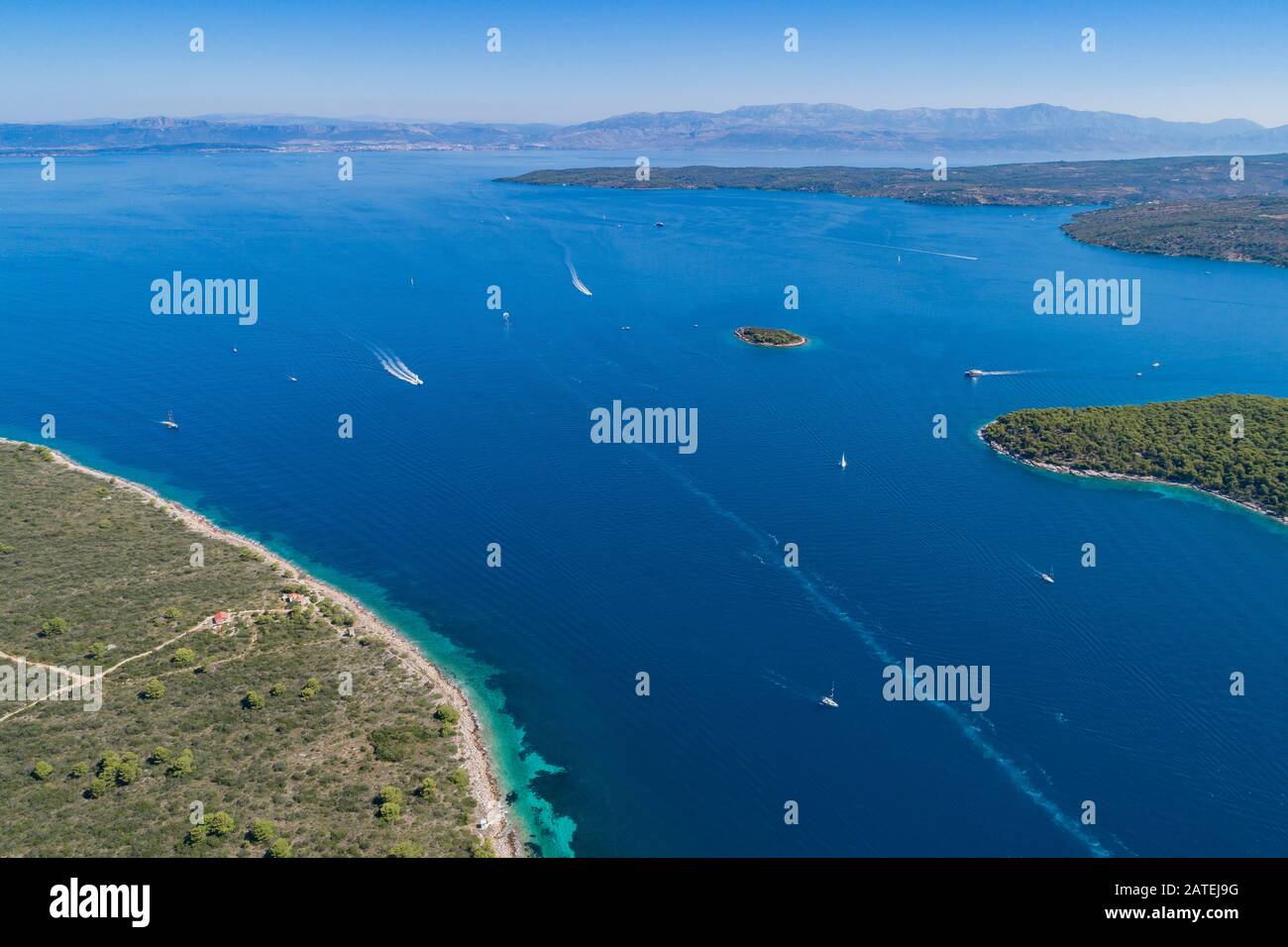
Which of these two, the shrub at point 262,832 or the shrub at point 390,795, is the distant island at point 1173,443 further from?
the shrub at point 262,832

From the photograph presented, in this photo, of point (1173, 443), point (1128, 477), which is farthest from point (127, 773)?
point (1173, 443)

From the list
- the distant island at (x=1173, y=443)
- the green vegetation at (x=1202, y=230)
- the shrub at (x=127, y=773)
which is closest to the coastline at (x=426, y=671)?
the shrub at (x=127, y=773)

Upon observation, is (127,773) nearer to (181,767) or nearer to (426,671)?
(181,767)

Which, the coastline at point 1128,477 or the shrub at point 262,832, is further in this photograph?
the coastline at point 1128,477

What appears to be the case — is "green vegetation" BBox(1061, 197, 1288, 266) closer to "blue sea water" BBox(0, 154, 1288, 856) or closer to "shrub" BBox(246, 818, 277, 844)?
"blue sea water" BBox(0, 154, 1288, 856)

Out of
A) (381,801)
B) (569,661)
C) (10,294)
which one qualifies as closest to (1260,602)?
(569,661)

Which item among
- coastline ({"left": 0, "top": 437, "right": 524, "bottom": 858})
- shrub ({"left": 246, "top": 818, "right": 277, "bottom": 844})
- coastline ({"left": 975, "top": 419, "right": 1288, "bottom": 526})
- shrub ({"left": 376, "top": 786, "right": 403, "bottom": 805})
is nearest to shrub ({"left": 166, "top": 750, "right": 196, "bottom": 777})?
shrub ({"left": 246, "top": 818, "right": 277, "bottom": 844})

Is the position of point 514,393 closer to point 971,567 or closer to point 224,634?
point 224,634
